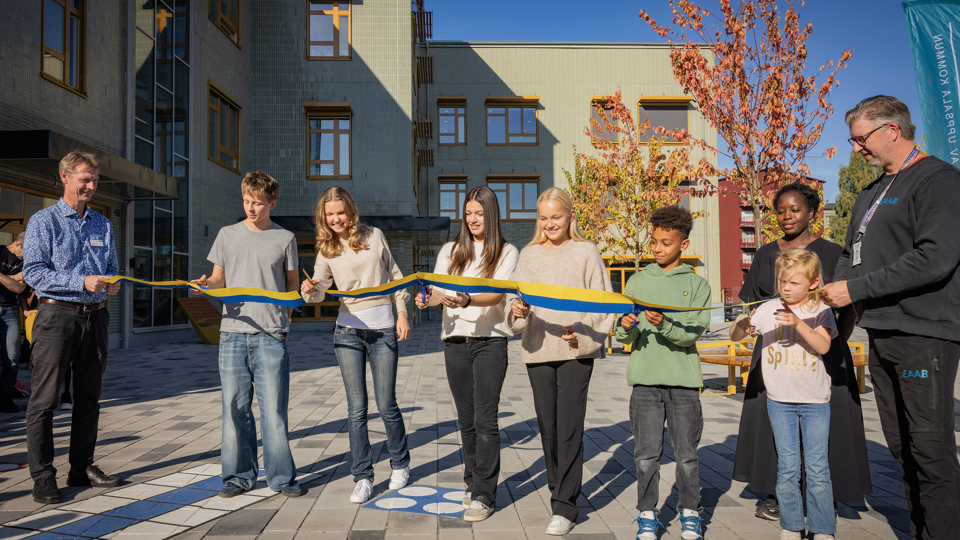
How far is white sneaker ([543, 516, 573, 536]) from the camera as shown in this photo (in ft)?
11.1

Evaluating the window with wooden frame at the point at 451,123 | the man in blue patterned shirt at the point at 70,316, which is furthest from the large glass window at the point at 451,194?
the man in blue patterned shirt at the point at 70,316

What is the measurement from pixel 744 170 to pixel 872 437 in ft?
16.0

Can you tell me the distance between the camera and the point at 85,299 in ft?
13.7

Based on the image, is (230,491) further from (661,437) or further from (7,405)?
(7,405)

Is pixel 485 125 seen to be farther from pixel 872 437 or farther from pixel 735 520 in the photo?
pixel 735 520

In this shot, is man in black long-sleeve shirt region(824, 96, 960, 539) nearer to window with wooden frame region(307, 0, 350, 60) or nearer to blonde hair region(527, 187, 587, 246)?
blonde hair region(527, 187, 587, 246)

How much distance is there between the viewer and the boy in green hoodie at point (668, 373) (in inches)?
132

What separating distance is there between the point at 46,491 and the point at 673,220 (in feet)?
13.6

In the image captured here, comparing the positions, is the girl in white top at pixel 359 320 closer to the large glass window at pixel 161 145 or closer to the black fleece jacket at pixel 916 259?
the black fleece jacket at pixel 916 259

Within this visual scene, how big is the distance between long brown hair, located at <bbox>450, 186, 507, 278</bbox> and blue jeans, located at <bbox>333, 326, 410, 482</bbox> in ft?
2.32


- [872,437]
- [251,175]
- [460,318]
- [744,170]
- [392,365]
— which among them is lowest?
[872,437]

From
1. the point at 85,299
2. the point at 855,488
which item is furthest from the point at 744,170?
the point at 85,299

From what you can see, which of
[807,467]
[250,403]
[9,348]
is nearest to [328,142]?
[9,348]

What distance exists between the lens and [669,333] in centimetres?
341
